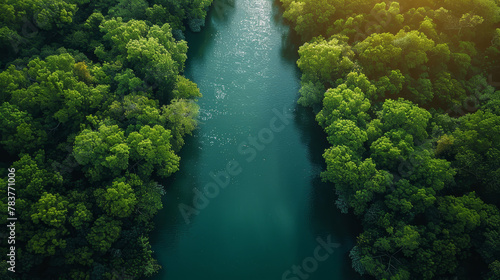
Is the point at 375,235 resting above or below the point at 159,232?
below

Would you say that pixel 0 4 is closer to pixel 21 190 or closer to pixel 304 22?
pixel 21 190

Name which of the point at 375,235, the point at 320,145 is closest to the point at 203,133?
the point at 320,145

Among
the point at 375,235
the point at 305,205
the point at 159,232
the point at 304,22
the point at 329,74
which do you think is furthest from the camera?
the point at 304,22

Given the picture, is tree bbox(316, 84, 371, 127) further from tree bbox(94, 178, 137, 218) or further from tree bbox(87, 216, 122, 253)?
tree bbox(87, 216, 122, 253)

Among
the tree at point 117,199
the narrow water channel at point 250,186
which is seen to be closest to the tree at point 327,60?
the narrow water channel at point 250,186

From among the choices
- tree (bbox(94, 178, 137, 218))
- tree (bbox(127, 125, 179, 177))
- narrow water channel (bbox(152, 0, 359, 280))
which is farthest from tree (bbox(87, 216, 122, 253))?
tree (bbox(127, 125, 179, 177))

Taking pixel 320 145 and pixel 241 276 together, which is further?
pixel 320 145
